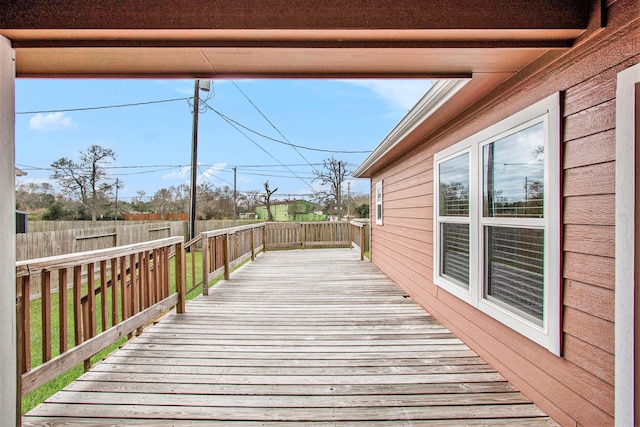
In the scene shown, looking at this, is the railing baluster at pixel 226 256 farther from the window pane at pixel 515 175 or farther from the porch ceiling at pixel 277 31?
the window pane at pixel 515 175

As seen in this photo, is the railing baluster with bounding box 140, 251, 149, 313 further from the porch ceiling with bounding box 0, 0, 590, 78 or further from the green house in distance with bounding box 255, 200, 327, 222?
the green house in distance with bounding box 255, 200, 327, 222

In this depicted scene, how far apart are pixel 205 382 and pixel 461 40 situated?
263cm

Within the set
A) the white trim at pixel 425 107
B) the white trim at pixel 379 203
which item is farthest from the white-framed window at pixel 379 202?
the white trim at pixel 425 107

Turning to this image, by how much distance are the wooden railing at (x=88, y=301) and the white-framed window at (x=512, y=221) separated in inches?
112

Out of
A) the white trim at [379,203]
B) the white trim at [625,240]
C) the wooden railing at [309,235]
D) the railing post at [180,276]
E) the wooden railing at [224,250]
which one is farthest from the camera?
the wooden railing at [309,235]

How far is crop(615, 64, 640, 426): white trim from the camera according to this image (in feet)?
4.58

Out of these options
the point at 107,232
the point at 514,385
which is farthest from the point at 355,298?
the point at 107,232

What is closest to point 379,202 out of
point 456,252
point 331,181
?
point 456,252

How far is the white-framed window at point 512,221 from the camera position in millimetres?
1911

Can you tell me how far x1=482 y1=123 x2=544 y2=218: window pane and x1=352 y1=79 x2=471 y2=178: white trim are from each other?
20.2 inches

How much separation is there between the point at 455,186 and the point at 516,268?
115 centimetres

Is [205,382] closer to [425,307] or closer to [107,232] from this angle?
[425,307]

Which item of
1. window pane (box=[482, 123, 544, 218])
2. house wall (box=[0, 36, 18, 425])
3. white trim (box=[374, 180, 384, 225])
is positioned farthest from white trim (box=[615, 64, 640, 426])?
white trim (box=[374, 180, 384, 225])

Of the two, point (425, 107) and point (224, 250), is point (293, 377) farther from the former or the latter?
point (224, 250)
